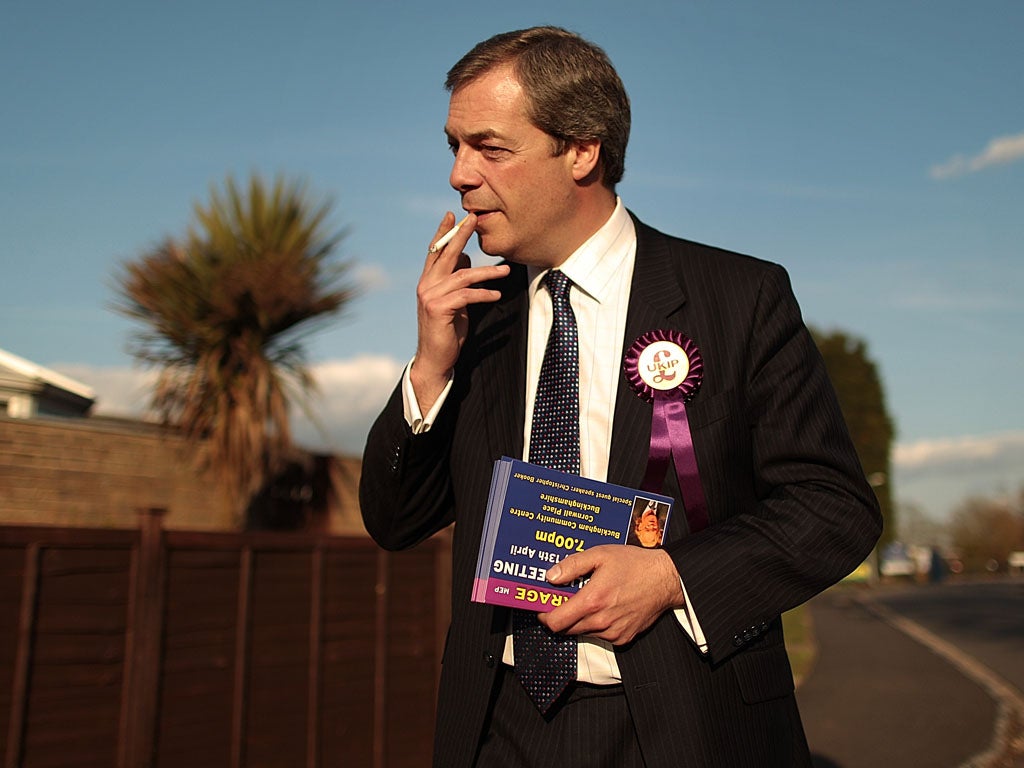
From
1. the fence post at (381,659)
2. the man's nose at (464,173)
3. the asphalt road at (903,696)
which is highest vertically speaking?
the man's nose at (464,173)

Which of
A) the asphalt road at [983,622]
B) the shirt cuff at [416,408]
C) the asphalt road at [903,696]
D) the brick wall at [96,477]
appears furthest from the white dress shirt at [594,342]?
the asphalt road at [983,622]

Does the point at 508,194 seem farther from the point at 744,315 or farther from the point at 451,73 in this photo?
the point at 744,315

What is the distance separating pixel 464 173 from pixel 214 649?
448 cm

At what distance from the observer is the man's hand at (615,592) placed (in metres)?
1.69

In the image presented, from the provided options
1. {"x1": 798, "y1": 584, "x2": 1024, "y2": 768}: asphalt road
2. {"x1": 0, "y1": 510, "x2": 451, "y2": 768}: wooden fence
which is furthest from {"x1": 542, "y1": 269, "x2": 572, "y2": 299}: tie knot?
{"x1": 798, "y1": 584, "x2": 1024, "y2": 768}: asphalt road

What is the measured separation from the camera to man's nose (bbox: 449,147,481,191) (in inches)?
80.5

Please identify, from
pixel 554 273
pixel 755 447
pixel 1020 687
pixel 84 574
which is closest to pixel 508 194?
pixel 554 273

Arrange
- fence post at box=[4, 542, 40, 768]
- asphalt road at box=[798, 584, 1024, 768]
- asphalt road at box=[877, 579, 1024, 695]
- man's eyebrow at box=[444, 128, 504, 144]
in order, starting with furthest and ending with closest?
1. asphalt road at box=[877, 579, 1024, 695]
2. asphalt road at box=[798, 584, 1024, 768]
3. fence post at box=[4, 542, 40, 768]
4. man's eyebrow at box=[444, 128, 504, 144]

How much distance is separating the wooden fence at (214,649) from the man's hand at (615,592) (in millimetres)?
3794

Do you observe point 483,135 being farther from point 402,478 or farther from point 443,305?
point 402,478

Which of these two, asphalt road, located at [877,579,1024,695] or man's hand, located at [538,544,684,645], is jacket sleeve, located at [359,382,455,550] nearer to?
man's hand, located at [538,544,684,645]

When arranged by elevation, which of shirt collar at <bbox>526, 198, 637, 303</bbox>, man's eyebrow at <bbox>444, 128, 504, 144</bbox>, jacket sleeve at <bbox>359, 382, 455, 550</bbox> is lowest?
jacket sleeve at <bbox>359, 382, 455, 550</bbox>

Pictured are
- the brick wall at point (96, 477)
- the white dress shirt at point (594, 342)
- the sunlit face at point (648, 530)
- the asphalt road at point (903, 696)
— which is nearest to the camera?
the sunlit face at point (648, 530)

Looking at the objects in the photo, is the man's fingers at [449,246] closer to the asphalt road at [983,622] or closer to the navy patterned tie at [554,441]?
the navy patterned tie at [554,441]
